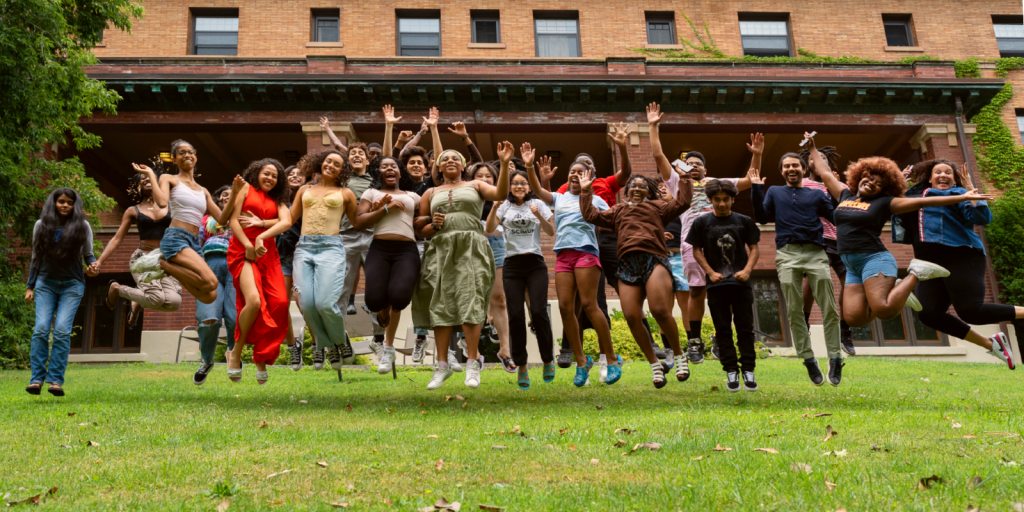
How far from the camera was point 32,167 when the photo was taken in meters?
15.0

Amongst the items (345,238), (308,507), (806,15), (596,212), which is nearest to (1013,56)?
(806,15)

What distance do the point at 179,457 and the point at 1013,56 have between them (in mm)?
27135

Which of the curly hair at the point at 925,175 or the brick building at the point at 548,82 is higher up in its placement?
the brick building at the point at 548,82

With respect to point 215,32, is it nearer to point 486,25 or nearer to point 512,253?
point 486,25

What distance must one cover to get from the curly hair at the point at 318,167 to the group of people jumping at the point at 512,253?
25 mm

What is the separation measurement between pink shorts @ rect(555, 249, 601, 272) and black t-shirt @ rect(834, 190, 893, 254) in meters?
2.47

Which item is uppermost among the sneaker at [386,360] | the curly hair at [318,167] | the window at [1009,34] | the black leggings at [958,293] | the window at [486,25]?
the window at [486,25]

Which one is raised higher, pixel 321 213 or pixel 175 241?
pixel 321 213

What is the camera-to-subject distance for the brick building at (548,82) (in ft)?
60.4

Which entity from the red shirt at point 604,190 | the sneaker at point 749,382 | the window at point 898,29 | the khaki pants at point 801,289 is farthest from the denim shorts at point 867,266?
the window at point 898,29

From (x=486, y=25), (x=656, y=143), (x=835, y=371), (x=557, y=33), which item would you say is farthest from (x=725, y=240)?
(x=486, y=25)

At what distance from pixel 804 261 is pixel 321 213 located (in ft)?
17.2

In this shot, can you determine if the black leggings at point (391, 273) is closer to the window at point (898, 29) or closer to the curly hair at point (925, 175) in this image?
the curly hair at point (925, 175)

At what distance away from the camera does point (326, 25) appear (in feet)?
71.1
